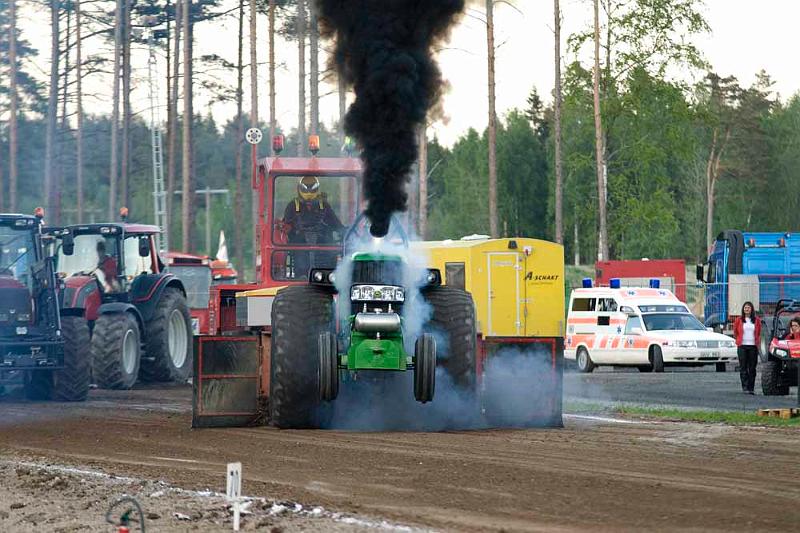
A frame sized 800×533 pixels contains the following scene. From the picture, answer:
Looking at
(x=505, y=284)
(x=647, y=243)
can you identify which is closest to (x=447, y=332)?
(x=505, y=284)

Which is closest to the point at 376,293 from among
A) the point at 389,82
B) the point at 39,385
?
the point at 389,82

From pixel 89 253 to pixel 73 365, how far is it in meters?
4.37

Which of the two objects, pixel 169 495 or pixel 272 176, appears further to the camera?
pixel 272 176

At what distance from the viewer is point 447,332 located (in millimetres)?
15836

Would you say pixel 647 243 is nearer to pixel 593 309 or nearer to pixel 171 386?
pixel 593 309

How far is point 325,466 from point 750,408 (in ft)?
33.9

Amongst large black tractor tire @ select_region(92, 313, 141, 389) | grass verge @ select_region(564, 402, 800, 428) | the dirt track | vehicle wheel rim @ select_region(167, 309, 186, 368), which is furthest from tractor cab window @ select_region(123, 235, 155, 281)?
grass verge @ select_region(564, 402, 800, 428)

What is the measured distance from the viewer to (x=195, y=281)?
42531 mm

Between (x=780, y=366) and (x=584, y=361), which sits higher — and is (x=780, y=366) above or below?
above

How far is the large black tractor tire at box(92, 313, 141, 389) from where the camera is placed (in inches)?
945

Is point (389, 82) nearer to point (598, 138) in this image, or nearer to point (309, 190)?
point (309, 190)

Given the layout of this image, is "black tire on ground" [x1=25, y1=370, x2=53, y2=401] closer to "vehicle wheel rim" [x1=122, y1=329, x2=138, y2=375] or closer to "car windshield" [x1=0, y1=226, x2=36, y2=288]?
"car windshield" [x1=0, y1=226, x2=36, y2=288]

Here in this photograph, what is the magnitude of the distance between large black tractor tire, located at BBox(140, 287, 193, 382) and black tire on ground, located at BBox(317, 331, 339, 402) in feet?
37.1

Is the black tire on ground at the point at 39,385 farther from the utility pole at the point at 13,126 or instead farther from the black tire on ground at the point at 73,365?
the utility pole at the point at 13,126
